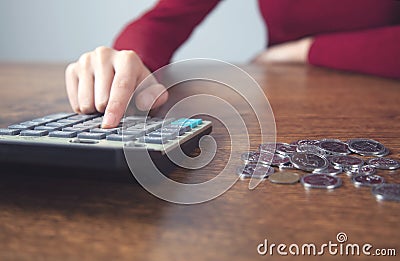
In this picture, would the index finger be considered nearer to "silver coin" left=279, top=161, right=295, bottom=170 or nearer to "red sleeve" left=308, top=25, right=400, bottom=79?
"silver coin" left=279, top=161, right=295, bottom=170

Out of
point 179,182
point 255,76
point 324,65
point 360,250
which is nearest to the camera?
point 360,250

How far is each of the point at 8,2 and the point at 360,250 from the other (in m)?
2.06

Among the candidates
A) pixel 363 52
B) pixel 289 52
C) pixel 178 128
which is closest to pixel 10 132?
pixel 178 128

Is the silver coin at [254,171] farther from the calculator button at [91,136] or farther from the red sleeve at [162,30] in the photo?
the red sleeve at [162,30]

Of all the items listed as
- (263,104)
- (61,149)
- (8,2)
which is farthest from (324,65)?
(8,2)

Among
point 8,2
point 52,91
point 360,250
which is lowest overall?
point 360,250

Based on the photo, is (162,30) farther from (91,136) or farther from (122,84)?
(91,136)

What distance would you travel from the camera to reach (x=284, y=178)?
0.36 meters

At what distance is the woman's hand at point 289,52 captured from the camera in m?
1.12

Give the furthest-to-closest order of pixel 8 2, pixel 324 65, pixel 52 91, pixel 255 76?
pixel 8 2, pixel 324 65, pixel 255 76, pixel 52 91

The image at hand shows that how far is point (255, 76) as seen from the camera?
2.98 feet

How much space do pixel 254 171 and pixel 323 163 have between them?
51mm

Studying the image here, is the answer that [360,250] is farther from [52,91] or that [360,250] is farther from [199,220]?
[52,91]

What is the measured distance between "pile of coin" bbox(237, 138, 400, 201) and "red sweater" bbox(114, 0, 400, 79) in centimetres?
43
